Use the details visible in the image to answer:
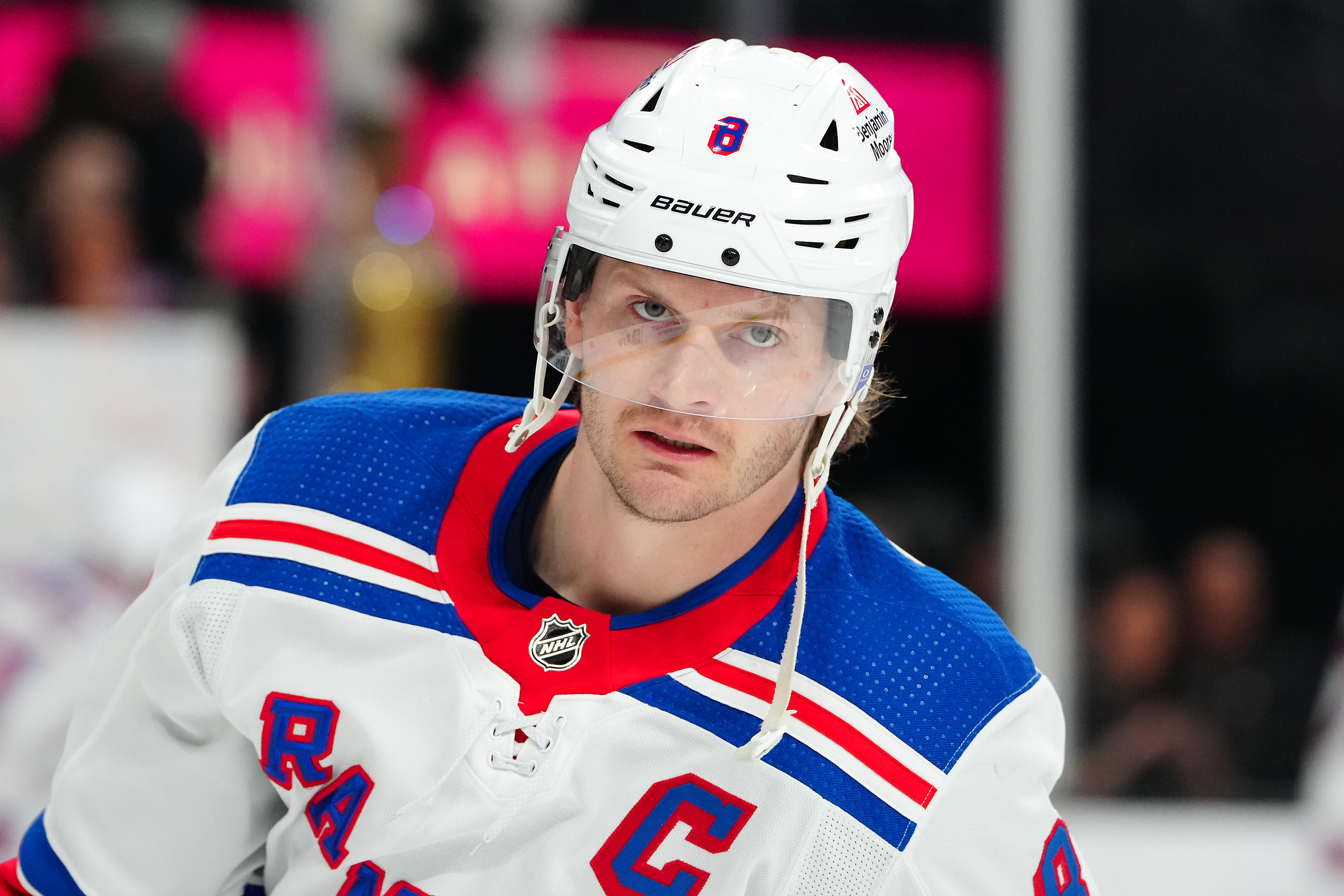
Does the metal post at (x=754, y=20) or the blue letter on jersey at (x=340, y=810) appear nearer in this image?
the blue letter on jersey at (x=340, y=810)

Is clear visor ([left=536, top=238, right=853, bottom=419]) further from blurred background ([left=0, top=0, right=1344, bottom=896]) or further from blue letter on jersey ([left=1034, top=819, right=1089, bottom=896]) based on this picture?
blurred background ([left=0, top=0, right=1344, bottom=896])

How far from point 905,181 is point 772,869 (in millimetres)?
682

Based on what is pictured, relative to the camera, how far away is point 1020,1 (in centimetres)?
393

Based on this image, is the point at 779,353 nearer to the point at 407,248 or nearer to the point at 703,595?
the point at 703,595

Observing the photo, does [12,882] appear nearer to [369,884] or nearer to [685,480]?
[369,884]

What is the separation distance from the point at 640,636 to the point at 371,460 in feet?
1.12

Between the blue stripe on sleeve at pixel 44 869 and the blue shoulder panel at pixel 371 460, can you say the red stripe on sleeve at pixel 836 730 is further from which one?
the blue stripe on sleeve at pixel 44 869

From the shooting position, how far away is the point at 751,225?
136cm

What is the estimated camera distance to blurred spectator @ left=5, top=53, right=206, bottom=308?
3471 millimetres

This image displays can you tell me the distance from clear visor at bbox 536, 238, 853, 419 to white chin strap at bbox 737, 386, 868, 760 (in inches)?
0.9

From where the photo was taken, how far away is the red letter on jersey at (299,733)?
1.45m

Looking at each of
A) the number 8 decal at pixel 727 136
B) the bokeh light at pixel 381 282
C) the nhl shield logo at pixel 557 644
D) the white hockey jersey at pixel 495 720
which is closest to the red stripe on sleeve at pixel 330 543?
the white hockey jersey at pixel 495 720

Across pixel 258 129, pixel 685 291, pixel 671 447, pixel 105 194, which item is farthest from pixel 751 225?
pixel 258 129

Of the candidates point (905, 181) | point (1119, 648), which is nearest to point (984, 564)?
point (1119, 648)
